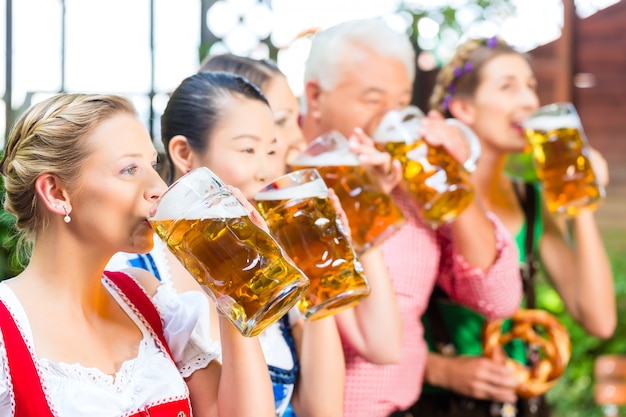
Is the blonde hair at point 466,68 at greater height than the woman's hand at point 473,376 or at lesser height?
greater

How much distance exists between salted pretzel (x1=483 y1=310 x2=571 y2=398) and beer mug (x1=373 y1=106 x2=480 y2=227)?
515mm

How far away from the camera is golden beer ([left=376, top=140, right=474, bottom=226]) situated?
176 cm

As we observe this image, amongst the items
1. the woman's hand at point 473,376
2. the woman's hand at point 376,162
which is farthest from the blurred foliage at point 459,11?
the woman's hand at point 376,162

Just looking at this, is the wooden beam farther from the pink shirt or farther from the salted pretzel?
the pink shirt

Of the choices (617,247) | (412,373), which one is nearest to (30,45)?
(412,373)

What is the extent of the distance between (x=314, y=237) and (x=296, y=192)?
7 centimetres

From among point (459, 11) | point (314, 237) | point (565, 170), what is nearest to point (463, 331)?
point (565, 170)

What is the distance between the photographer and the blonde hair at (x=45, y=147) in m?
1.09

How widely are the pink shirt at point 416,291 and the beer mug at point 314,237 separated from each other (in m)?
0.45

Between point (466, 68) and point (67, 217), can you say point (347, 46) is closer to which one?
point (466, 68)

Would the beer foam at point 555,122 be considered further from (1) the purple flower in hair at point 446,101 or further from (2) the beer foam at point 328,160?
(2) the beer foam at point 328,160

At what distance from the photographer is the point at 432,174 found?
1.76 meters

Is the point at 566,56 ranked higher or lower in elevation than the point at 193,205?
lower

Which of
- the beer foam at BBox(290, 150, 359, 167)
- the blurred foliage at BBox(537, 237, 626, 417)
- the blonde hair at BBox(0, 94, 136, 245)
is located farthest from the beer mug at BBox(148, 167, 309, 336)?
the blurred foliage at BBox(537, 237, 626, 417)
